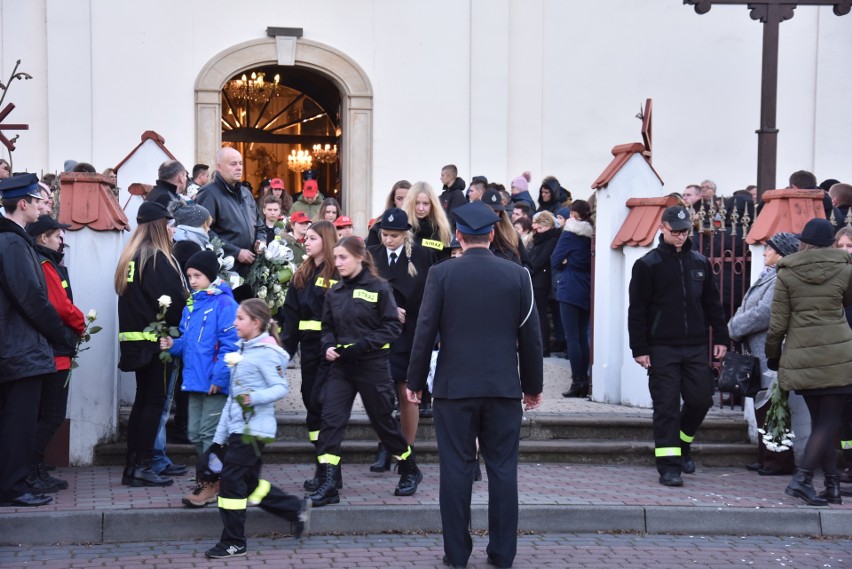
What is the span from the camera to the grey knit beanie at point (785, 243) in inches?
347

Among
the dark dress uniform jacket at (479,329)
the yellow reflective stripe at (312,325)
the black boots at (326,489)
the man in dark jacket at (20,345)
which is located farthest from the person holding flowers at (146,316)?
the dark dress uniform jacket at (479,329)

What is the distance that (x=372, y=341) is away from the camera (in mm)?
7781

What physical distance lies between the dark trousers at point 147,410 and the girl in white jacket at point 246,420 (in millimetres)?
1204

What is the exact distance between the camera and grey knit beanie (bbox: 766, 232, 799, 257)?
8.80 m

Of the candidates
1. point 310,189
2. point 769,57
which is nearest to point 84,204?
point 310,189

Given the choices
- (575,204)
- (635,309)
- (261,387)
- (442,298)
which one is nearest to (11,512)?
(261,387)

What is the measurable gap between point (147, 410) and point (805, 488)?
4.39 metres

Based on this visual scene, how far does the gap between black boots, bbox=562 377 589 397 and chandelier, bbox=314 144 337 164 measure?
9485 mm

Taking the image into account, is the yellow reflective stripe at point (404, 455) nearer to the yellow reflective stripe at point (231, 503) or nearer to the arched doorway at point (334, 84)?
the yellow reflective stripe at point (231, 503)

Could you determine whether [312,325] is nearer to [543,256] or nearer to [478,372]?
[478,372]

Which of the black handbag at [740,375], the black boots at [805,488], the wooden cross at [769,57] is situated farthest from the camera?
the wooden cross at [769,57]

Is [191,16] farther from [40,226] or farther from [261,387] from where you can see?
[261,387]

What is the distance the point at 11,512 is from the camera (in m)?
7.34

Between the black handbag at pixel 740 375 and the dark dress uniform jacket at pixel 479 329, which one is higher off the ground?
the dark dress uniform jacket at pixel 479 329
